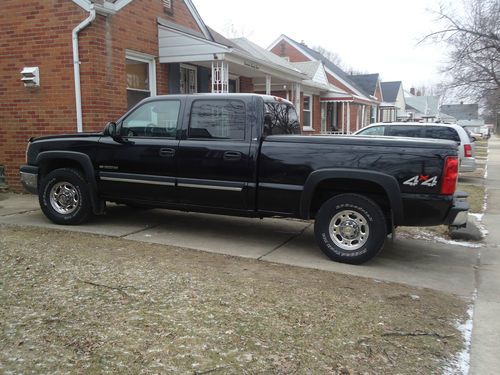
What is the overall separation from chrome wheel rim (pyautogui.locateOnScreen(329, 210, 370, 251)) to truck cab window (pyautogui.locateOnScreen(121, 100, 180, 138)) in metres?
2.40

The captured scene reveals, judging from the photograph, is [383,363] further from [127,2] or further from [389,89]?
[389,89]

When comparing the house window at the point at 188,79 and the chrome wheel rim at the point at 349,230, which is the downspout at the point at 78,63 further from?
the chrome wheel rim at the point at 349,230

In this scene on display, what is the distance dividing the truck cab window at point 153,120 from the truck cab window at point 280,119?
123 cm

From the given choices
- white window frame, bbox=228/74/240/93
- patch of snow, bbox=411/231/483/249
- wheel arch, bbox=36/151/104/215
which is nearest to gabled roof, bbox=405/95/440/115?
white window frame, bbox=228/74/240/93

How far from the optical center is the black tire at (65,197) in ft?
21.9

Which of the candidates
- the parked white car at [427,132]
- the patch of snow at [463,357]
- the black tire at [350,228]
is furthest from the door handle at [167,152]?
the parked white car at [427,132]

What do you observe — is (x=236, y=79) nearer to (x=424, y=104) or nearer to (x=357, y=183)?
(x=357, y=183)

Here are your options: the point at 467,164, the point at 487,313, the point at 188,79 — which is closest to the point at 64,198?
the point at 487,313

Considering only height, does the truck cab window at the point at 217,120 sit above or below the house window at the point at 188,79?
below

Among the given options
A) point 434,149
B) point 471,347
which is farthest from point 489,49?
point 471,347

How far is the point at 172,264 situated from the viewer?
5137 mm

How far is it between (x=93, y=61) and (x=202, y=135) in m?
3.96

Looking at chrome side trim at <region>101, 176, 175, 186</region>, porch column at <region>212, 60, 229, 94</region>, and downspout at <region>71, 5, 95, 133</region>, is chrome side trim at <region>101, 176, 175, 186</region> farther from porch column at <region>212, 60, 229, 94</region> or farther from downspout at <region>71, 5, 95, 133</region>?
porch column at <region>212, 60, 229, 94</region>

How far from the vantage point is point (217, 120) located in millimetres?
6020
